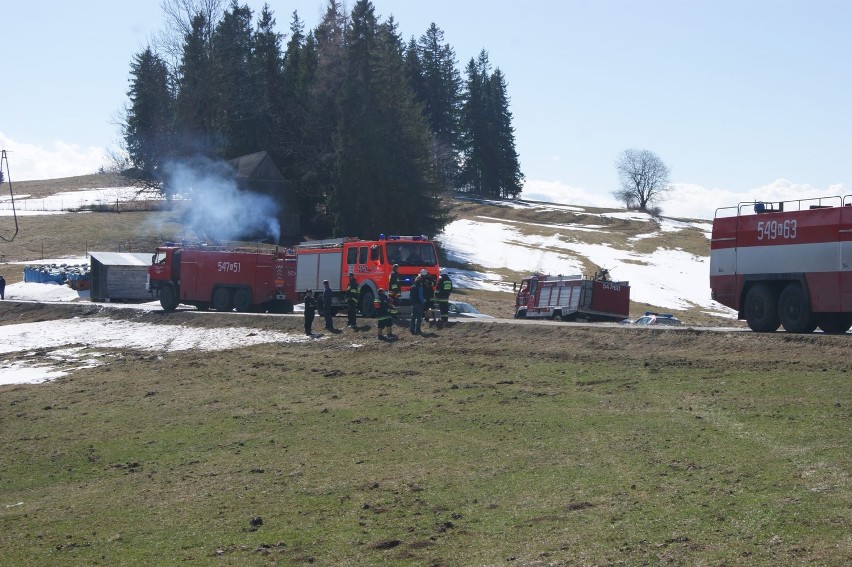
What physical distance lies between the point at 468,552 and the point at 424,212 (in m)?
59.2

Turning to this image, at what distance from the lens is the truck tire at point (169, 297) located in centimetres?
4300

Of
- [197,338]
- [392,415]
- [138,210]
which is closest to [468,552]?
[392,415]

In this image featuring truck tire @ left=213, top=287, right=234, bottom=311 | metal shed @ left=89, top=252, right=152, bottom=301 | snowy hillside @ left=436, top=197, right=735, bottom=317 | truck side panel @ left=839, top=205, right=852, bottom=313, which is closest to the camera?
truck side panel @ left=839, top=205, right=852, bottom=313

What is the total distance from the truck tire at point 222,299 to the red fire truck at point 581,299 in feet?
44.2

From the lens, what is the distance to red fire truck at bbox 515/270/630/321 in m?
40.8

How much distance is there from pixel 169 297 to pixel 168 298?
3.0 inches

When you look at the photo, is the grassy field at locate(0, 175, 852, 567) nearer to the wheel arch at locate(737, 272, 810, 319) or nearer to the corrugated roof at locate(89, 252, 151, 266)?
the wheel arch at locate(737, 272, 810, 319)

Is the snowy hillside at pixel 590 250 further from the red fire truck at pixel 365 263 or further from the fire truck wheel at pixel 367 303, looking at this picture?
the fire truck wheel at pixel 367 303

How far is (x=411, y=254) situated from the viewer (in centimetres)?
3228

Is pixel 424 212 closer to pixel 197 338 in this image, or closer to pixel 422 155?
pixel 422 155

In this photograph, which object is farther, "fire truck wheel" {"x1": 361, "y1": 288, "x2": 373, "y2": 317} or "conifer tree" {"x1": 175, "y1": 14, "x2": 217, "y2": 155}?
"conifer tree" {"x1": 175, "y1": 14, "x2": 217, "y2": 155}

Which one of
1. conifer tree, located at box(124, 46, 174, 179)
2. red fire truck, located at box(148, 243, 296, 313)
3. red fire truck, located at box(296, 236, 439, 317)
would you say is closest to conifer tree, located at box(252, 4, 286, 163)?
conifer tree, located at box(124, 46, 174, 179)

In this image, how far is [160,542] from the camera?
39.3ft

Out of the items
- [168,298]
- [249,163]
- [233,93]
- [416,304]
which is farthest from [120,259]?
[233,93]
